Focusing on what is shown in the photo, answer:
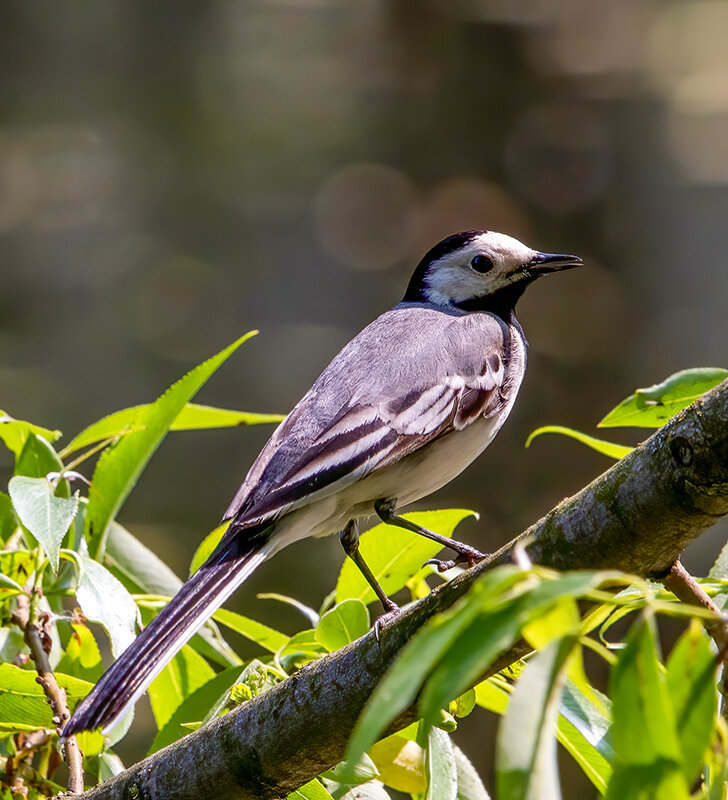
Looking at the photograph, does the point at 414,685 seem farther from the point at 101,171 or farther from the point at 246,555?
the point at 101,171

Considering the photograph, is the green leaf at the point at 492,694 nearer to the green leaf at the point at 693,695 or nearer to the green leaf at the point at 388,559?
the green leaf at the point at 388,559

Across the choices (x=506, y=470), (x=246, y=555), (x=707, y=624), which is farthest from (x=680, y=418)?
(x=506, y=470)

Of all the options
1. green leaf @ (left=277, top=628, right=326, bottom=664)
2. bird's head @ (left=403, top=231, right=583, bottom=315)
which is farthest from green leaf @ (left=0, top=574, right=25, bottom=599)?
bird's head @ (left=403, top=231, right=583, bottom=315)

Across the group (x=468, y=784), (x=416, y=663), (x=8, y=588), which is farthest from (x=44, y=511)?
(x=416, y=663)

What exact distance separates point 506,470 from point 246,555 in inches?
162

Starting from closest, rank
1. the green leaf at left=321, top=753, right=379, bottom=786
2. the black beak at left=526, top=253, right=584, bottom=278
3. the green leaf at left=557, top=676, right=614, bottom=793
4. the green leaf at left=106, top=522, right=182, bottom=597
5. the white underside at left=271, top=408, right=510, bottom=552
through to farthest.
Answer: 1. the green leaf at left=321, top=753, right=379, bottom=786
2. the green leaf at left=557, top=676, right=614, bottom=793
3. the green leaf at left=106, top=522, right=182, bottom=597
4. the white underside at left=271, top=408, right=510, bottom=552
5. the black beak at left=526, top=253, right=584, bottom=278

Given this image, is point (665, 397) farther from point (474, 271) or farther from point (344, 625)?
point (474, 271)

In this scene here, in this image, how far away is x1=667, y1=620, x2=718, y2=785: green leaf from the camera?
722 millimetres

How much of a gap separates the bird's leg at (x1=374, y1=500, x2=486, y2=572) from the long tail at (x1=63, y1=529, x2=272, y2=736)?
0.29 metres

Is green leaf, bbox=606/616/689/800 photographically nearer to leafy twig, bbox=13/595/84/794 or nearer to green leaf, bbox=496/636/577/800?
green leaf, bbox=496/636/577/800

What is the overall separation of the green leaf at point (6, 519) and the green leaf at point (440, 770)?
0.90m

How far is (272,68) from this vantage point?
889 centimetres

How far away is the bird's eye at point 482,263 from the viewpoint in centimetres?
314

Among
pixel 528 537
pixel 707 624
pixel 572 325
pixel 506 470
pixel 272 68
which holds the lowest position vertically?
pixel 506 470
